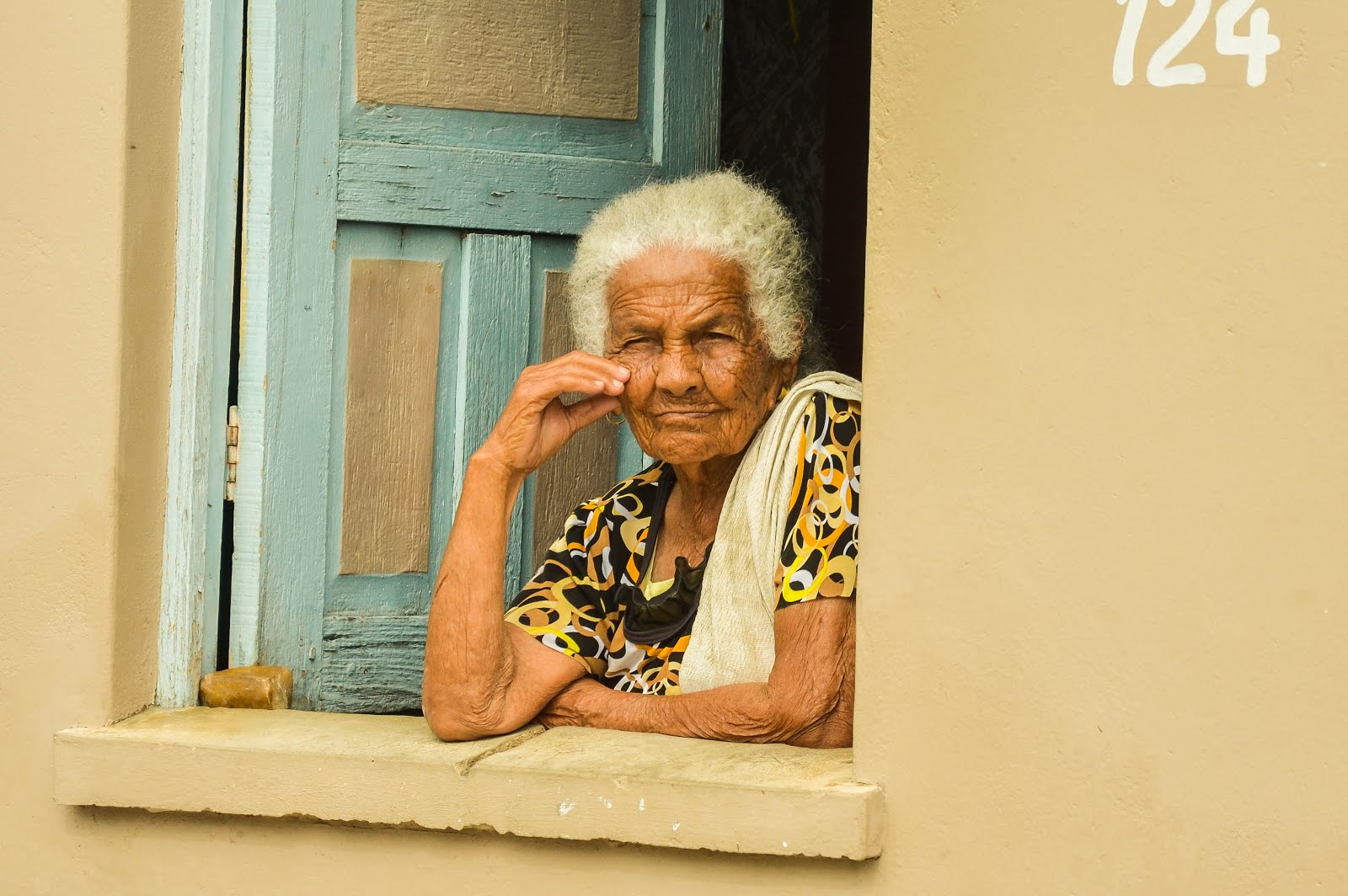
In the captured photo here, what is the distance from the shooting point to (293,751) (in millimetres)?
2518

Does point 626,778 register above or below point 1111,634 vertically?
below

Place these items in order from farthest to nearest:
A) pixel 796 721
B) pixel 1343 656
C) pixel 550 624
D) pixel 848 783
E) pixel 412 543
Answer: pixel 412 543, pixel 550 624, pixel 796 721, pixel 848 783, pixel 1343 656

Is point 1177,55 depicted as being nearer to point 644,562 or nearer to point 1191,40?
point 1191,40

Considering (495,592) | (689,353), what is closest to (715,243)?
(689,353)

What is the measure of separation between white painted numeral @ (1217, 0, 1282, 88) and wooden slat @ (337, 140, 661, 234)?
1.47 m

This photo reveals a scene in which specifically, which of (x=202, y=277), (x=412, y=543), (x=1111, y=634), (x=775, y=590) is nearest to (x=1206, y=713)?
(x=1111, y=634)

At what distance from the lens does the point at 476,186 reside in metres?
3.16

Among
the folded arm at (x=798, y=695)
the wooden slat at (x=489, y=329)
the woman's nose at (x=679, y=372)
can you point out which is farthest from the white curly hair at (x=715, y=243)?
the folded arm at (x=798, y=695)

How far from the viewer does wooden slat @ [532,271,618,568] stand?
130 inches

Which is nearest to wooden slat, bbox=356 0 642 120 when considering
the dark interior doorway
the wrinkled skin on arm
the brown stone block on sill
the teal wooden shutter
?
the teal wooden shutter

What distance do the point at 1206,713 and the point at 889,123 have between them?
1.02 meters

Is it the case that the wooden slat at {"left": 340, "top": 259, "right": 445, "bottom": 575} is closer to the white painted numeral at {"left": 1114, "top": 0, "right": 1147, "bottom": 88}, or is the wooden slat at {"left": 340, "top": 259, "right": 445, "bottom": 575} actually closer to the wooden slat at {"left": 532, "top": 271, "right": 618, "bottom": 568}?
the wooden slat at {"left": 532, "top": 271, "right": 618, "bottom": 568}

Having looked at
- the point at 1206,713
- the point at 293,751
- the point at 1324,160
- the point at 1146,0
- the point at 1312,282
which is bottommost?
the point at 293,751

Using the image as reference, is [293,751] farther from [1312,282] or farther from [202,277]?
[1312,282]
